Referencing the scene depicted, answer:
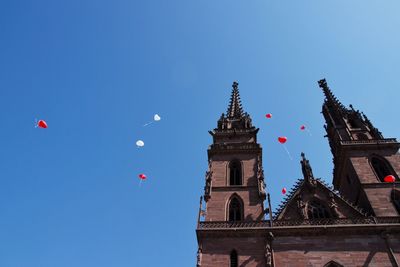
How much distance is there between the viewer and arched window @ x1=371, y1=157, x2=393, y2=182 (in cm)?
2717

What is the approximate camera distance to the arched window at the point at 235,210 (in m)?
24.2

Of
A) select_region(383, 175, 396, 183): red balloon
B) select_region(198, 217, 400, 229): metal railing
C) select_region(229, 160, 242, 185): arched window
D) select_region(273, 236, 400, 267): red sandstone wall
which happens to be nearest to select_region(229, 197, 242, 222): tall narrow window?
select_region(198, 217, 400, 229): metal railing

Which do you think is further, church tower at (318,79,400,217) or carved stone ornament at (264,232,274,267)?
church tower at (318,79,400,217)

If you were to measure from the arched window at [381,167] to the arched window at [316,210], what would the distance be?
19.1 ft

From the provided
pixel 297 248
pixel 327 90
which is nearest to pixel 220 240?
pixel 297 248

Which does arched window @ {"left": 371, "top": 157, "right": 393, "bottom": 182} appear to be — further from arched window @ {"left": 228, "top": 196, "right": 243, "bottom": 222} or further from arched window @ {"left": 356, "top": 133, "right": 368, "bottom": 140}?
arched window @ {"left": 228, "top": 196, "right": 243, "bottom": 222}

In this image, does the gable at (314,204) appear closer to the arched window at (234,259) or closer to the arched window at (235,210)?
the arched window at (235,210)

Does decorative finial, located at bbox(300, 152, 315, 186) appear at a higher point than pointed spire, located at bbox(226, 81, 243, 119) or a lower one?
lower

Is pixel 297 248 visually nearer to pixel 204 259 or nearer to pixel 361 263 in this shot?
pixel 361 263

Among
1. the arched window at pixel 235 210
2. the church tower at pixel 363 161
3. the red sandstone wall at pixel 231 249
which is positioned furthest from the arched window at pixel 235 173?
the church tower at pixel 363 161

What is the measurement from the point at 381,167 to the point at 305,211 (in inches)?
341

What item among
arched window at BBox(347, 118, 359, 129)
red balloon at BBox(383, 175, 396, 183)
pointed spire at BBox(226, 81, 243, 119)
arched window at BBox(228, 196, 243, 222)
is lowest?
arched window at BBox(228, 196, 243, 222)

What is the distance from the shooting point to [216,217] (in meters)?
23.9

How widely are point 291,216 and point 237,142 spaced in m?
9.78
